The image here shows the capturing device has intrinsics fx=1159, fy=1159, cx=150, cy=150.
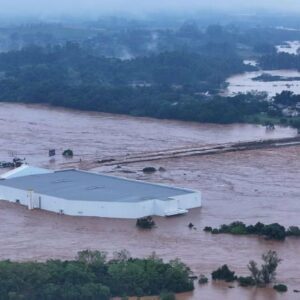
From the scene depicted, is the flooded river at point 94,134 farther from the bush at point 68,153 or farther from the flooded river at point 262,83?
the flooded river at point 262,83

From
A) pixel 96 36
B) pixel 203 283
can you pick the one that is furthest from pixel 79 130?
pixel 96 36

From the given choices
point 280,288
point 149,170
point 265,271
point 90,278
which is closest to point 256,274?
point 265,271

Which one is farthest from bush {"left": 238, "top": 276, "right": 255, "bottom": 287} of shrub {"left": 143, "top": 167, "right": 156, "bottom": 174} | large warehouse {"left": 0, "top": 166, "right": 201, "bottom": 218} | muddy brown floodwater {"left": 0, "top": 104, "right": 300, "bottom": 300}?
shrub {"left": 143, "top": 167, "right": 156, "bottom": 174}

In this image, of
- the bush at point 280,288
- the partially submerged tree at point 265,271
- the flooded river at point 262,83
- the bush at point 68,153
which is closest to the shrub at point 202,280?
the partially submerged tree at point 265,271

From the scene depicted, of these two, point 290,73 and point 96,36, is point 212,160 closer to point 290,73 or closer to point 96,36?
point 290,73

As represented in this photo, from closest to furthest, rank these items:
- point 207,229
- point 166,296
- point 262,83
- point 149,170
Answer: point 166,296, point 207,229, point 149,170, point 262,83

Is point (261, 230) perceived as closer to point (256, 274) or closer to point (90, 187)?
point (256, 274)
